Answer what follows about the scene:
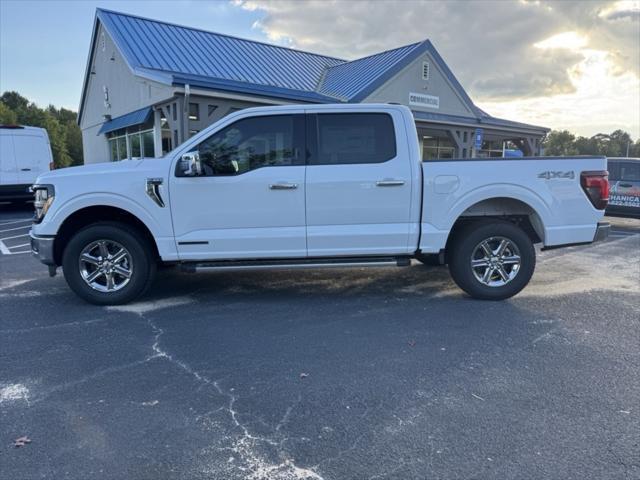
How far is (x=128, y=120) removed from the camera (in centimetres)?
1720

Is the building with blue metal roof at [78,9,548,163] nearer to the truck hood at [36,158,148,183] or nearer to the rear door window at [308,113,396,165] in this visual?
the truck hood at [36,158,148,183]

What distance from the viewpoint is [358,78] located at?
18.8 m

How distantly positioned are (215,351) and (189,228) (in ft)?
5.38

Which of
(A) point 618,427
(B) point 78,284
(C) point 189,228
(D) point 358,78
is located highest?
(D) point 358,78

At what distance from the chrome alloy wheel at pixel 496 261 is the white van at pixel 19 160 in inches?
539

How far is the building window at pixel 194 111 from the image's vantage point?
40.6 feet

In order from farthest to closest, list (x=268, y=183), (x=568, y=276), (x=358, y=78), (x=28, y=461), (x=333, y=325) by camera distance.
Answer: (x=358, y=78) < (x=568, y=276) < (x=268, y=183) < (x=333, y=325) < (x=28, y=461)

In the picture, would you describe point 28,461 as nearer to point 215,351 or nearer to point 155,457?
point 155,457

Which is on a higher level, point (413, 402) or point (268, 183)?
point (268, 183)

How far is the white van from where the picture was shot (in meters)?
13.9

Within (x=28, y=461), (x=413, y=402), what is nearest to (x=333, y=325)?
(x=413, y=402)

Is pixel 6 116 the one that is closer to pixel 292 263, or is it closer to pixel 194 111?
pixel 194 111

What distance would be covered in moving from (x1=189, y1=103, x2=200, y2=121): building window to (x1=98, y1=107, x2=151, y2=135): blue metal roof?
3350mm

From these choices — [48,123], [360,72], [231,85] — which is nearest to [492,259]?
[231,85]
